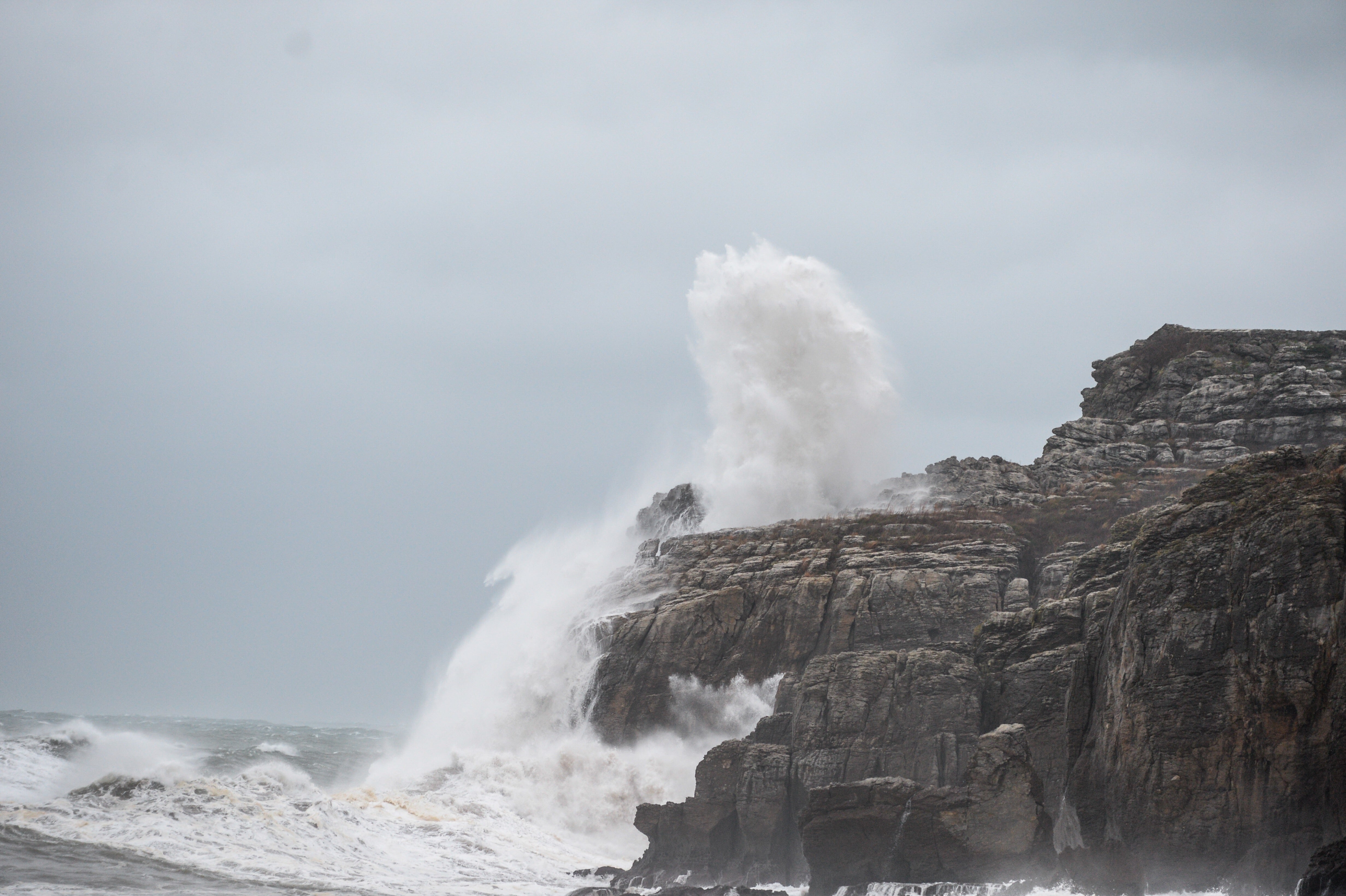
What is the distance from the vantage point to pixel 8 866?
30188 millimetres

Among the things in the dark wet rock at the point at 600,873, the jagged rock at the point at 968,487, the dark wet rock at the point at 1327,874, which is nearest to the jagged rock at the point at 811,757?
the dark wet rock at the point at 600,873

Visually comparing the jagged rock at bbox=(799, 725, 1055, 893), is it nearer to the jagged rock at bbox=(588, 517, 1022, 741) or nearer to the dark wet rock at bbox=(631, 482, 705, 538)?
the jagged rock at bbox=(588, 517, 1022, 741)

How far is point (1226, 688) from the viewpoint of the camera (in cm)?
2278

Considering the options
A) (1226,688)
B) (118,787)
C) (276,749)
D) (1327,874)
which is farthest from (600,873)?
(276,749)

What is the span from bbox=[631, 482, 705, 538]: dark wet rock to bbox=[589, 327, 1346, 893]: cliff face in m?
5.54

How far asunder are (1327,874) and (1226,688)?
15.6ft

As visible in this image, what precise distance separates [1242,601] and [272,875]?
2910 centimetres

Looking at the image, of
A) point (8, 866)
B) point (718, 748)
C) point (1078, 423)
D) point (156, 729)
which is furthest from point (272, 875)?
point (156, 729)

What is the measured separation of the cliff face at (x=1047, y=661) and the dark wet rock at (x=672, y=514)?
5.54m

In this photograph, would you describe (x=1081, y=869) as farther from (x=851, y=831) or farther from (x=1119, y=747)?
(x=851, y=831)

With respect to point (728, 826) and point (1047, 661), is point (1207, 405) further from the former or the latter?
point (728, 826)

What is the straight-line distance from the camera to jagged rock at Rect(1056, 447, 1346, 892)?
2116 cm

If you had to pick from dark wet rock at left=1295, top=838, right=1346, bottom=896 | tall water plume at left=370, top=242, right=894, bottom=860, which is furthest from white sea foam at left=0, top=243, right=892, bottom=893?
dark wet rock at left=1295, top=838, right=1346, bottom=896

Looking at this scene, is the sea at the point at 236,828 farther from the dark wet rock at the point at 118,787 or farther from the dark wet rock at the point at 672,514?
the dark wet rock at the point at 672,514
